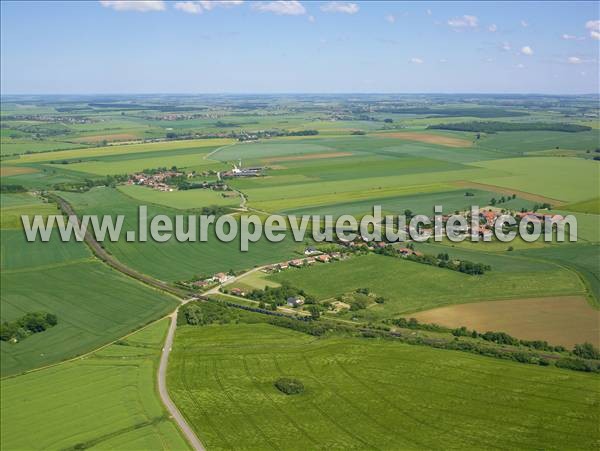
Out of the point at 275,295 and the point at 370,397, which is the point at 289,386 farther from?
the point at 275,295

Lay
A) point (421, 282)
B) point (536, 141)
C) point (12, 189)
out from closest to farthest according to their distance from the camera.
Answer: point (421, 282)
point (12, 189)
point (536, 141)

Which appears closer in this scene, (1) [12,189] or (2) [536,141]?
(1) [12,189]

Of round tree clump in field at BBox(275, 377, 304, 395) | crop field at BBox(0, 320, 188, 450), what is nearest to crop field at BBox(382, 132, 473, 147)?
round tree clump in field at BBox(275, 377, 304, 395)

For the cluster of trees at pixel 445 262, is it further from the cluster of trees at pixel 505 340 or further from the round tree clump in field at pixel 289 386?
the round tree clump in field at pixel 289 386

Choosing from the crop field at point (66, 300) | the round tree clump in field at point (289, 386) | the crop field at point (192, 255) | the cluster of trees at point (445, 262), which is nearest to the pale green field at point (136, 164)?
the crop field at point (192, 255)

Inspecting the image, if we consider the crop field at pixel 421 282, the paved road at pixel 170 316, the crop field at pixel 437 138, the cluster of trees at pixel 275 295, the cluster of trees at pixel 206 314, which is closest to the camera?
the paved road at pixel 170 316

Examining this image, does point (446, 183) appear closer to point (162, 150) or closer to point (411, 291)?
point (411, 291)

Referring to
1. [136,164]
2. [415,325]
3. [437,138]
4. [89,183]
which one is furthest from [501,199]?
[437,138]

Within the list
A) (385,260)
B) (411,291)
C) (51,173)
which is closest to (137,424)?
(411,291)
